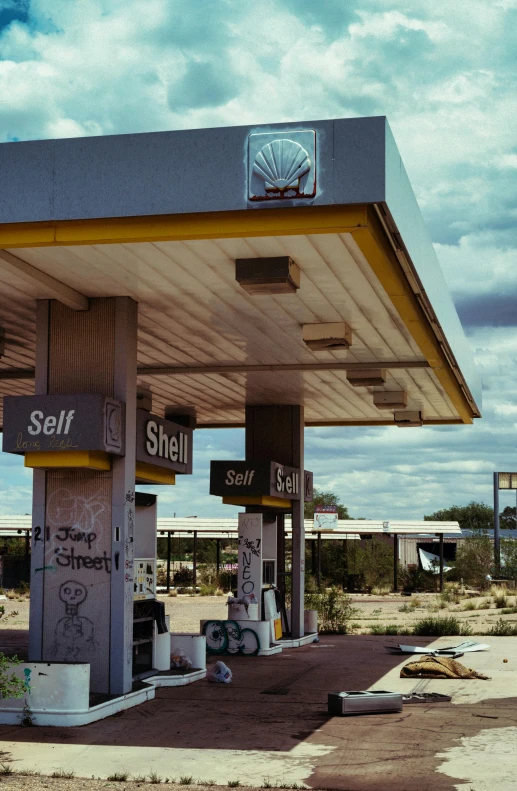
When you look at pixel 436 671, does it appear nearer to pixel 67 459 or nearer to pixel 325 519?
pixel 67 459

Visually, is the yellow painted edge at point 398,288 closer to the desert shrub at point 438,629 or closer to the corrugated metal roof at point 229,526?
the desert shrub at point 438,629

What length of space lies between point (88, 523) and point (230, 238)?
13.9 ft

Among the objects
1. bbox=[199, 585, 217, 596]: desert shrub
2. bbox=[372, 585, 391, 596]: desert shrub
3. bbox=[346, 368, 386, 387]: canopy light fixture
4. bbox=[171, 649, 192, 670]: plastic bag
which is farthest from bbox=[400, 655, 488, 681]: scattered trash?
bbox=[372, 585, 391, 596]: desert shrub

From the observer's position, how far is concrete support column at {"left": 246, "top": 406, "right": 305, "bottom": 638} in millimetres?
20453

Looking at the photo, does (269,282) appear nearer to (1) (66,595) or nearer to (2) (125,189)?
(2) (125,189)

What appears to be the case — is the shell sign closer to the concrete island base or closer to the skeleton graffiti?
the concrete island base

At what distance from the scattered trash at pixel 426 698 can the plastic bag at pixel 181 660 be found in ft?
11.2

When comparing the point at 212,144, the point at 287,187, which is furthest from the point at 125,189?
the point at 287,187

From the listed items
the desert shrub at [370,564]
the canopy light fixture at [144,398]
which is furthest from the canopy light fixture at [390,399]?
the desert shrub at [370,564]

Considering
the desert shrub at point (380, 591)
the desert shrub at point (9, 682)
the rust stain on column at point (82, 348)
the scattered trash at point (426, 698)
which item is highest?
the rust stain on column at point (82, 348)

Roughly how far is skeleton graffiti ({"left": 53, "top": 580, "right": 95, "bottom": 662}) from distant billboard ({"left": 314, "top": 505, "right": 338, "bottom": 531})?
111 ft

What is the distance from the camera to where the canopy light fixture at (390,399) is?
1875cm

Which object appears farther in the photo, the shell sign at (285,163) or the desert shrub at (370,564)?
the desert shrub at (370,564)

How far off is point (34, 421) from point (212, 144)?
413cm
